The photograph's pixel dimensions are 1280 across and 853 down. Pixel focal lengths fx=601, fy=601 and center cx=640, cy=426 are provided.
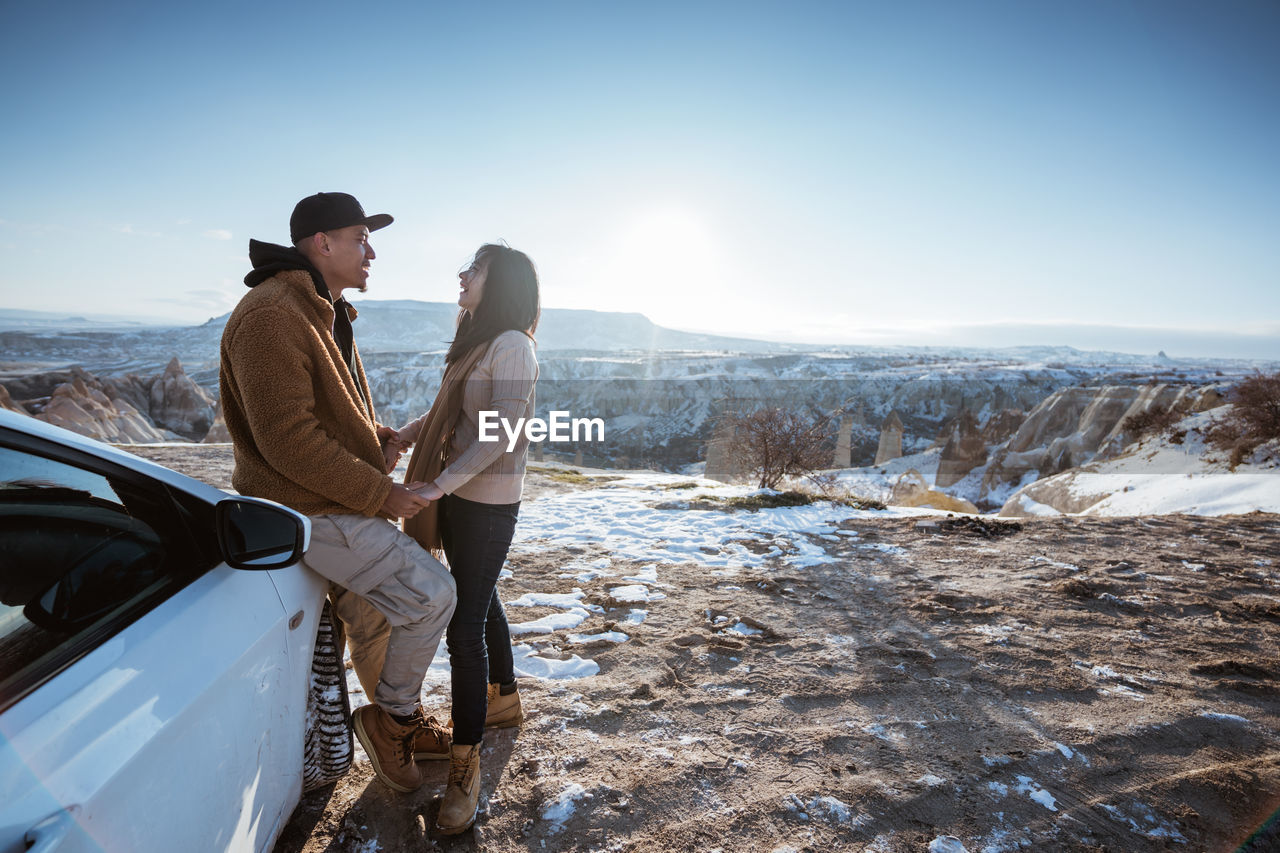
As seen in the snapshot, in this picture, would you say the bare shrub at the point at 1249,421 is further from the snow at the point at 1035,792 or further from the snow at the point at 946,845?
the snow at the point at 946,845

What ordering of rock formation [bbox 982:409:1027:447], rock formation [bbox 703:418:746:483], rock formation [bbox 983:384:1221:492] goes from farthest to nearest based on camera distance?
rock formation [bbox 982:409:1027:447] → rock formation [bbox 983:384:1221:492] → rock formation [bbox 703:418:746:483]

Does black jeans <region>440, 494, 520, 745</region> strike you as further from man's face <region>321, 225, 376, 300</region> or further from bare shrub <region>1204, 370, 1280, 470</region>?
bare shrub <region>1204, 370, 1280, 470</region>

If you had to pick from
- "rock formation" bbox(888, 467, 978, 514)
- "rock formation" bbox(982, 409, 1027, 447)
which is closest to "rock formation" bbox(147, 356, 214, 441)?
"rock formation" bbox(888, 467, 978, 514)

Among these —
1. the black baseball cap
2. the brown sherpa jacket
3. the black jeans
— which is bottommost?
the black jeans

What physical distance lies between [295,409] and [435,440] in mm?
582

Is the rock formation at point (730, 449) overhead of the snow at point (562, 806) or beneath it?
beneath

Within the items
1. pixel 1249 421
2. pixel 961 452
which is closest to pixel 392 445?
pixel 1249 421

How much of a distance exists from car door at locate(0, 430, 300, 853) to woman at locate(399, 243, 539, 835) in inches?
26.1

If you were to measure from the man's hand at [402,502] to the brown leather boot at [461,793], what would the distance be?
1.00 m

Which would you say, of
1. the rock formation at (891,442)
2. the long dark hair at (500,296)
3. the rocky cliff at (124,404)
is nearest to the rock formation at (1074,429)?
the rock formation at (891,442)

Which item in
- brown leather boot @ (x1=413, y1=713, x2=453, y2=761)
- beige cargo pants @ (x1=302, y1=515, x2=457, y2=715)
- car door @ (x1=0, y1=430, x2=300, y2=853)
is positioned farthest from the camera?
brown leather boot @ (x1=413, y1=713, x2=453, y2=761)

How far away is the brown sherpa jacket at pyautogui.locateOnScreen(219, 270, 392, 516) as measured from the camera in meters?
1.97

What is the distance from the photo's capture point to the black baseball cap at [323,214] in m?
2.26

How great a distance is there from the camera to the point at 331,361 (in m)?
2.08
